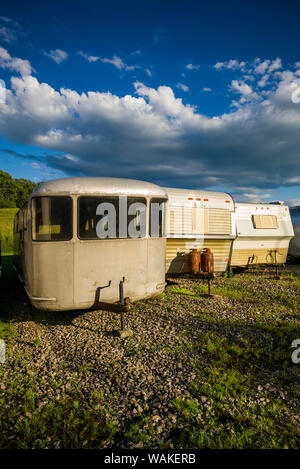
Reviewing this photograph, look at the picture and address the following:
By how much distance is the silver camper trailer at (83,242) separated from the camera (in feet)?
15.7

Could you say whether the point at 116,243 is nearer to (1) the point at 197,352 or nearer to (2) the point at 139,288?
(2) the point at 139,288

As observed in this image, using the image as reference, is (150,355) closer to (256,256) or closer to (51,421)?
(51,421)

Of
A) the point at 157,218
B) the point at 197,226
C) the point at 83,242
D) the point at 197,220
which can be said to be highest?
the point at 197,220

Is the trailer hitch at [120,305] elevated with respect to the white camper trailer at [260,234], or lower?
lower

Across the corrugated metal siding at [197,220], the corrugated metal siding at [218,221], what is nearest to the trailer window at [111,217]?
the corrugated metal siding at [197,220]

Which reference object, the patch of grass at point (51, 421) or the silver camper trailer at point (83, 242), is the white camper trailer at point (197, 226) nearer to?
the silver camper trailer at point (83, 242)

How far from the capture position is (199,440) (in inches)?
107

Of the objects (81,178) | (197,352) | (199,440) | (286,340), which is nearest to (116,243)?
(81,178)

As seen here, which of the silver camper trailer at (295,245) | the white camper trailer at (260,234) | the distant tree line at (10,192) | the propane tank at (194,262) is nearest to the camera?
the propane tank at (194,262)

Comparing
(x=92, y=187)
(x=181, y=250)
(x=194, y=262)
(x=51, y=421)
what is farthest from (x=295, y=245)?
(x=51, y=421)

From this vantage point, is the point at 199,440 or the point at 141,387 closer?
the point at 199,440

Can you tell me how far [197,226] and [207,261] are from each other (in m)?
1.31

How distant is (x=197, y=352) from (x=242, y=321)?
77.2 inches

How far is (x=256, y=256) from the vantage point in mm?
11180
